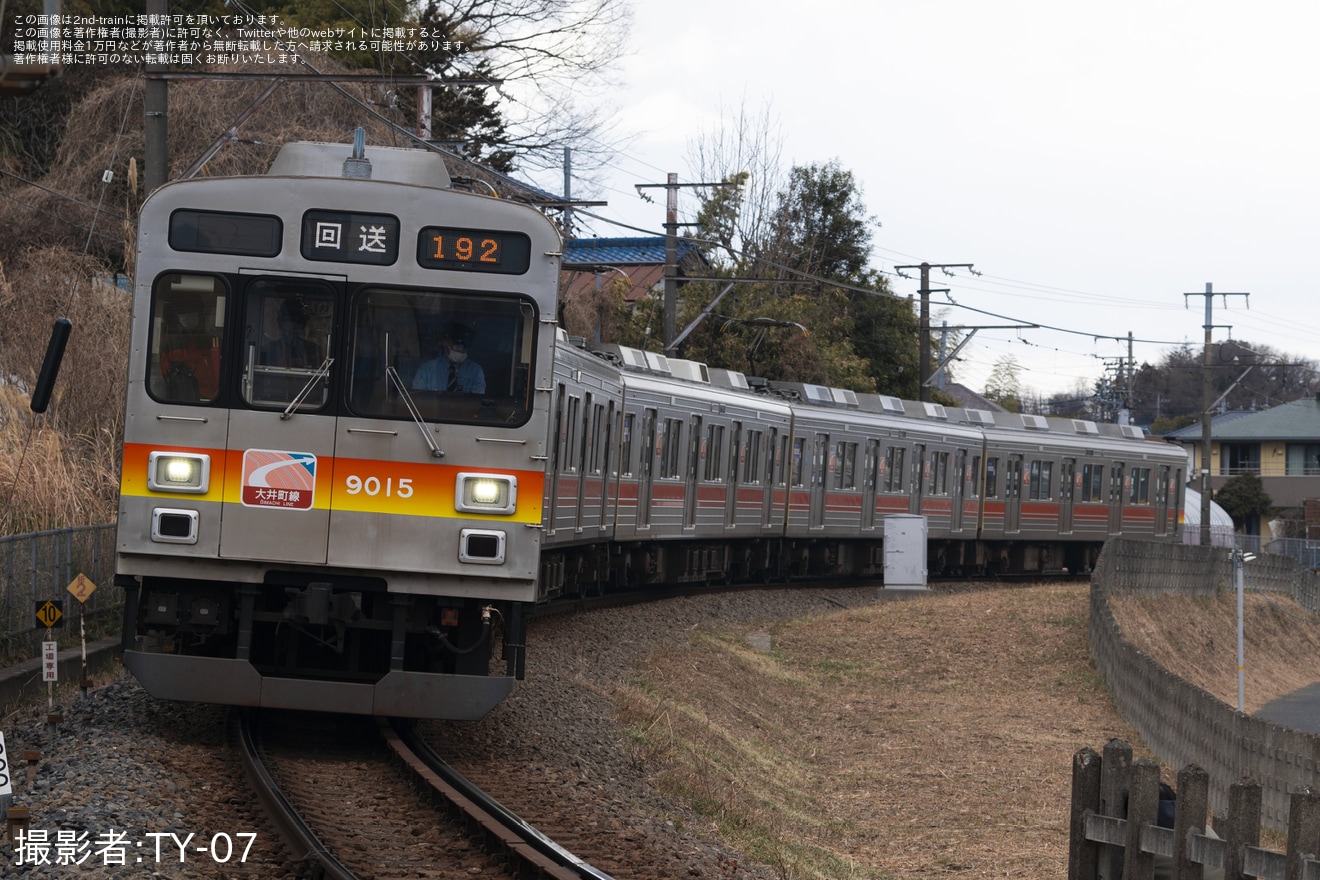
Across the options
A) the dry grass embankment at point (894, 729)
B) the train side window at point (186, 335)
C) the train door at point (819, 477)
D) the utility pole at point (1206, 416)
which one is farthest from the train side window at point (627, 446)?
the utility pole at point (1206, 416)

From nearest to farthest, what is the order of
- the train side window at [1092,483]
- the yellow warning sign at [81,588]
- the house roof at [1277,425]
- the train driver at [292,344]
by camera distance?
the train driver at [292,344], the yellow warning sign at [81,588], the train side window at [1092,483], the house roof at [1277,425]

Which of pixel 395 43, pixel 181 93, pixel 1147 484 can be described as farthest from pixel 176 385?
pixel 1147 484

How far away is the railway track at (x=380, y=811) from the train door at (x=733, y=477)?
14.3 metres

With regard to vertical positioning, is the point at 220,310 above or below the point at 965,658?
above

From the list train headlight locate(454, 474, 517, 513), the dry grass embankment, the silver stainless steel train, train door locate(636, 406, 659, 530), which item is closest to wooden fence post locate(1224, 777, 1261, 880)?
the dry grass embankment

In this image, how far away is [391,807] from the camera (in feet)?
26.4

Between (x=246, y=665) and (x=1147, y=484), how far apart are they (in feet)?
99.0

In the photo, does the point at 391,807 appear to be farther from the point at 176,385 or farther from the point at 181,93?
the point at 181,93

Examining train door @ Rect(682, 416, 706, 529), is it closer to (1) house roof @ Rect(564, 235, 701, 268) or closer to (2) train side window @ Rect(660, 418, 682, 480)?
(2) train side window @ Rect(660, 418, 682, 480)

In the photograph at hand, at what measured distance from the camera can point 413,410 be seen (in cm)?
896

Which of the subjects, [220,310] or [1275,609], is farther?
[1275,609]

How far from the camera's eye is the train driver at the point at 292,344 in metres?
9.07

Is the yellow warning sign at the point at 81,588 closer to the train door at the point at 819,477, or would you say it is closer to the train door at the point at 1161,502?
the train door at the point at 819,477

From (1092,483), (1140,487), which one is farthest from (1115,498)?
(1140,487)
